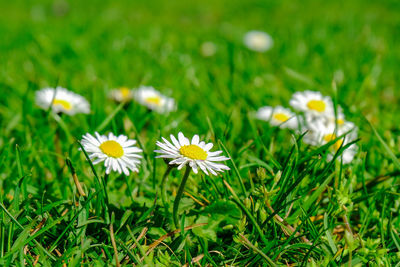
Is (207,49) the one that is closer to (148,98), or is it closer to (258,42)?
(258,42)

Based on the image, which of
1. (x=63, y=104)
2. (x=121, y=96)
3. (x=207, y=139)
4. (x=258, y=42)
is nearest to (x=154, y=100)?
(x=121, y=96)

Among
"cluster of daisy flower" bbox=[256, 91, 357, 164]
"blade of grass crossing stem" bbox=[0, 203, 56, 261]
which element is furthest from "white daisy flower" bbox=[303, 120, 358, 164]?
"blade of grass crossing stem" bbox=[0, 203, 56, 261]

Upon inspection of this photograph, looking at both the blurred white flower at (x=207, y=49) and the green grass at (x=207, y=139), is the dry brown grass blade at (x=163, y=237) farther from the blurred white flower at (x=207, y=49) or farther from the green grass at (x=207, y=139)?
the blurred white flower at (x=207, y=49)

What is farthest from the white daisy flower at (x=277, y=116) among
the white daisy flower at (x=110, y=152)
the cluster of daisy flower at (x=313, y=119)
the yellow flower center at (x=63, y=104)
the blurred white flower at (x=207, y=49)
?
the blurred white flower at (x=207, y=49)

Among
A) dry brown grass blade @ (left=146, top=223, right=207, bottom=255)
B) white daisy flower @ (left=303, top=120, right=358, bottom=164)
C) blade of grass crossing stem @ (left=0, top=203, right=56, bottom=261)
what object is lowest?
blade of grass crossing stem @ (left=0, top=203, right=56, bottom=261)

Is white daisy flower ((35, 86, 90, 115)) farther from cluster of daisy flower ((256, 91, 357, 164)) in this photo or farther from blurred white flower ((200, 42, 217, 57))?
blurred white flower ((200, 42, 217, 57))
